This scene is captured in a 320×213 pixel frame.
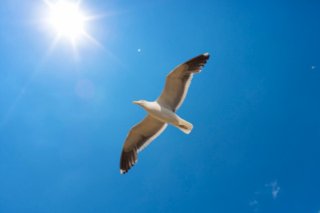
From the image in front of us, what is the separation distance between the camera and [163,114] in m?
10.8

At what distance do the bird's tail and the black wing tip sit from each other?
5.72 ft

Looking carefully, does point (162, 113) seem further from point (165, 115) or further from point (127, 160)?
point (127, 160)

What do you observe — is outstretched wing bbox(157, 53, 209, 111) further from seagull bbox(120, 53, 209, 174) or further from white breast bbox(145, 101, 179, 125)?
white breast bbox(145, 101, 179, 125)

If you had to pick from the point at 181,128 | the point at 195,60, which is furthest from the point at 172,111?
the point at 195,60

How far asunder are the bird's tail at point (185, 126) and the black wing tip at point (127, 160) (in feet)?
5.72

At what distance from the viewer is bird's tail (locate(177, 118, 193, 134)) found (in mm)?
10789

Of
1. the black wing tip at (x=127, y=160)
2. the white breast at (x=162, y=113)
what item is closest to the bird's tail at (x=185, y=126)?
the white breast at (x=162, y=113)

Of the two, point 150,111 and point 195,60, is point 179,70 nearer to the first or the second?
point 195,60

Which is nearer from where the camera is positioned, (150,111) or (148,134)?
(150,111)

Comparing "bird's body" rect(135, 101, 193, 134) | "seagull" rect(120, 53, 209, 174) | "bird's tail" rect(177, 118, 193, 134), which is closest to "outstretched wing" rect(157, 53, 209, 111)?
"seagull" rect(120, 53, 209, 174)

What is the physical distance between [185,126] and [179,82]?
123 centimetres

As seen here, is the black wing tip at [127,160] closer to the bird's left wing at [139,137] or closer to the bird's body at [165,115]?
the bird's left wing at [139,137]

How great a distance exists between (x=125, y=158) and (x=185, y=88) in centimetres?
285

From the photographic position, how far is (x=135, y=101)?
36.8ft
